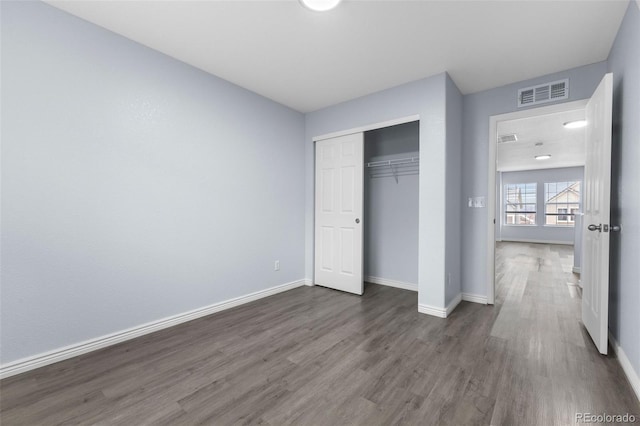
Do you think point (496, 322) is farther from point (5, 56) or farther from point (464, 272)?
point (5, 56)

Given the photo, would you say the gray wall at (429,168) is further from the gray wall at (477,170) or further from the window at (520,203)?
the window at (520,203)

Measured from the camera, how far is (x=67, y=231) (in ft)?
6.86

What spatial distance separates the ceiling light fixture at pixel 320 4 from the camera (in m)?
1.94

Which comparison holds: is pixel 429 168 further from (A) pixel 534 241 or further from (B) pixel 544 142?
(A) pixel 534 241

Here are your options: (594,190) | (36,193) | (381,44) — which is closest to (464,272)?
(594,190)

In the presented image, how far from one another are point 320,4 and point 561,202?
11.0m

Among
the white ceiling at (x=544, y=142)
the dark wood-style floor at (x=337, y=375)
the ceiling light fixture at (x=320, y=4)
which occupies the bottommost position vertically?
the dark wood-style floor at (x=337, y=375)

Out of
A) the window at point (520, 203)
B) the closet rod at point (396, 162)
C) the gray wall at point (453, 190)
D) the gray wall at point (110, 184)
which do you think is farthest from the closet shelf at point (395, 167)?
the window at point (520, 203)

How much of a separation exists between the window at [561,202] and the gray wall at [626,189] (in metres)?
8.51

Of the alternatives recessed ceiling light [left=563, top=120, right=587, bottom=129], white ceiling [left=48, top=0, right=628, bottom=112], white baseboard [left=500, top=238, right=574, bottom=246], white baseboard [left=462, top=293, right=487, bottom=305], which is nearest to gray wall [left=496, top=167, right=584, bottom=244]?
white baseboard [left=500, top=238, right=574, bottom=246]

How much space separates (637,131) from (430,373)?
2.11 metres

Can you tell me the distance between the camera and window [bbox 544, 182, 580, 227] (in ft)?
29.5

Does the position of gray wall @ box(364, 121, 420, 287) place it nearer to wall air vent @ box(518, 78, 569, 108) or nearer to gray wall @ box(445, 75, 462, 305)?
gray wall @ box(445, 75, 462, 305)

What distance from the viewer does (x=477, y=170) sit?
3.45 meters
